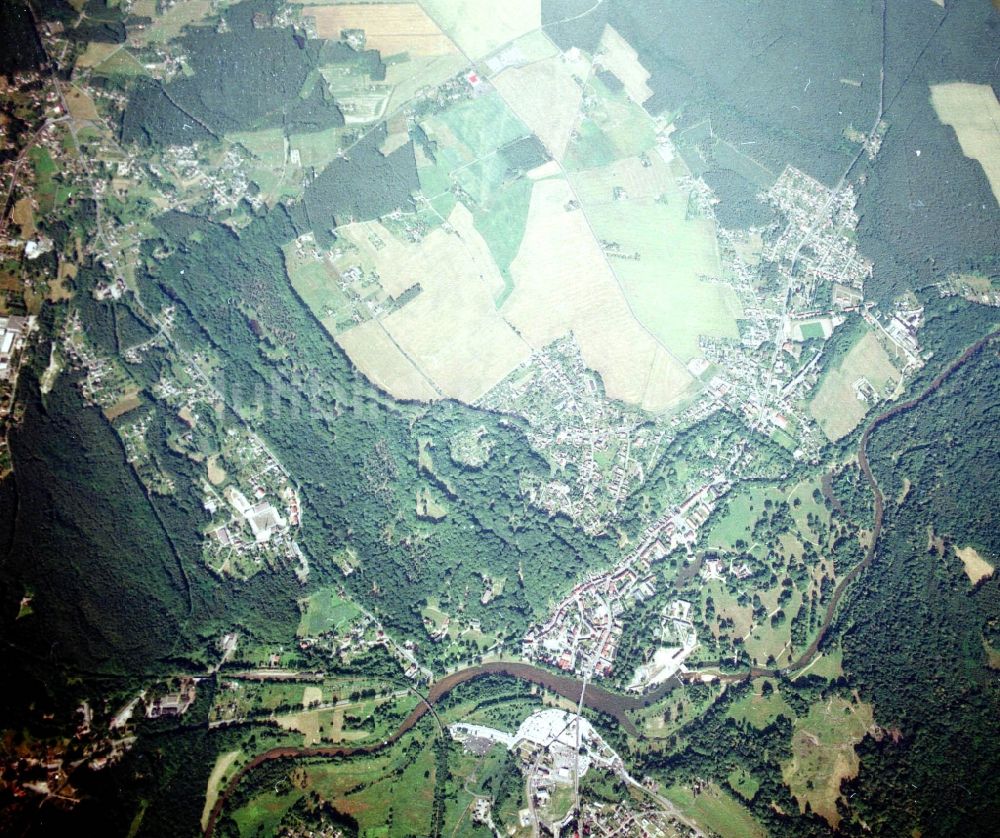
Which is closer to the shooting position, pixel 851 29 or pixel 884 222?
pixel 884 222

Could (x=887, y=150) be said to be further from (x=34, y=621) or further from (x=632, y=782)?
(x=34, y=621)

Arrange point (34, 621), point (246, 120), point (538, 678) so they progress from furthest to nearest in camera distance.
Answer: point (246, 120) < point (538, 678) < point (34, 621)

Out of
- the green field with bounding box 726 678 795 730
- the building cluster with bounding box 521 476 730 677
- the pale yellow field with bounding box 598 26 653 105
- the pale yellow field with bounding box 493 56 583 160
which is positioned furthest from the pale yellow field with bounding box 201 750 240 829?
the pale yellow field with bounding box 598 26 653 105

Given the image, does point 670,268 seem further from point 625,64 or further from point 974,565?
point 974,565

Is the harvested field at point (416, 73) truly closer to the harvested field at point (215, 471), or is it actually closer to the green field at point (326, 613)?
the harvested field at point (215, 471)

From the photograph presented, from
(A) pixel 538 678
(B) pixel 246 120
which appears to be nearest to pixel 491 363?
(A) pixel 538 678

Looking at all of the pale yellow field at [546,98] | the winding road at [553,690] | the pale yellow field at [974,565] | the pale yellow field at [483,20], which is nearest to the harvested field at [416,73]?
the pale yellow field at [483,20]

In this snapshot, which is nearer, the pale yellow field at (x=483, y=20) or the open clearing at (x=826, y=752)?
the open clearing at (x=826, y=752)

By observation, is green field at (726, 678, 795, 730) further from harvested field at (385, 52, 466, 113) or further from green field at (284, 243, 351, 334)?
harvested field at (385, 52, 466, 113)
